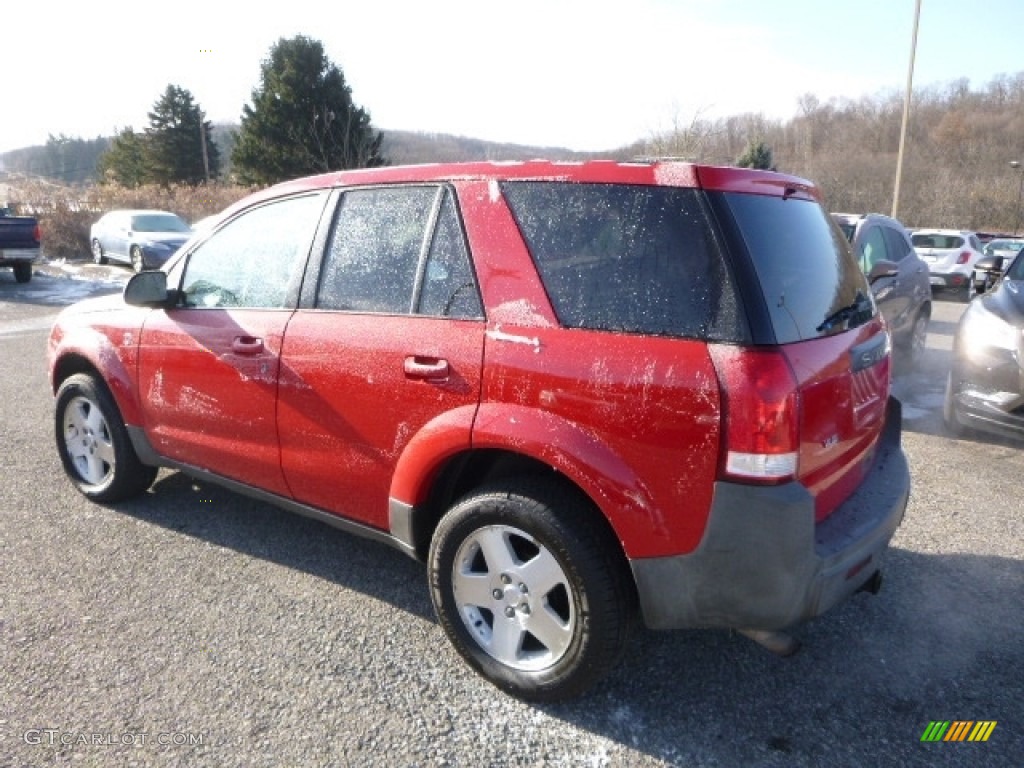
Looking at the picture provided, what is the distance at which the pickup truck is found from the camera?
49.8ft

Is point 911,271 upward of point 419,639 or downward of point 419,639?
upward

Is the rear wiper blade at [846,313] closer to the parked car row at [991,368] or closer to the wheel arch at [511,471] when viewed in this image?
the wheel arch at [511,471]

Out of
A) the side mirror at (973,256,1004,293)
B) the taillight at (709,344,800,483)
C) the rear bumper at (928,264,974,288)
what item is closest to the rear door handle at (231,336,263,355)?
the taillight at (709,344,800,483)

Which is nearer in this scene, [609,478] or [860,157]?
[609,478]

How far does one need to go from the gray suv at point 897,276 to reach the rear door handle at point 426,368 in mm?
5176

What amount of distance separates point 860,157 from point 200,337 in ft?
225

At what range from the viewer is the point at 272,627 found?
2941 millimetres

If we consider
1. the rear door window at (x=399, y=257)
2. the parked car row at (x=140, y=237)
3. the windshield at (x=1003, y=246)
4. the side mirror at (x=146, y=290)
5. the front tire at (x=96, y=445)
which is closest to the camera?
the rear door window at (x=399, y=257)

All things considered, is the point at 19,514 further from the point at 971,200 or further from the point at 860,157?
the point at 860,157

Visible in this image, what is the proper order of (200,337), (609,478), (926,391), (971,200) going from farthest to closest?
(971,200) → (926,391) → (200,337) → (609,478)

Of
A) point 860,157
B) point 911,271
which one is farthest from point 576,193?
point 860,157

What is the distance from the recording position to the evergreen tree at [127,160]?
46.7m

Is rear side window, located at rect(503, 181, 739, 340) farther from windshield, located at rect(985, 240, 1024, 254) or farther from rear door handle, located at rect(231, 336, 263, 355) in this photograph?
windshield, located at rect(985, 240, 1024, 254)

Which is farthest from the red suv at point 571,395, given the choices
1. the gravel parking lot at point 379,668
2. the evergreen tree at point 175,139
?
the evergreen tree at point 175,139
